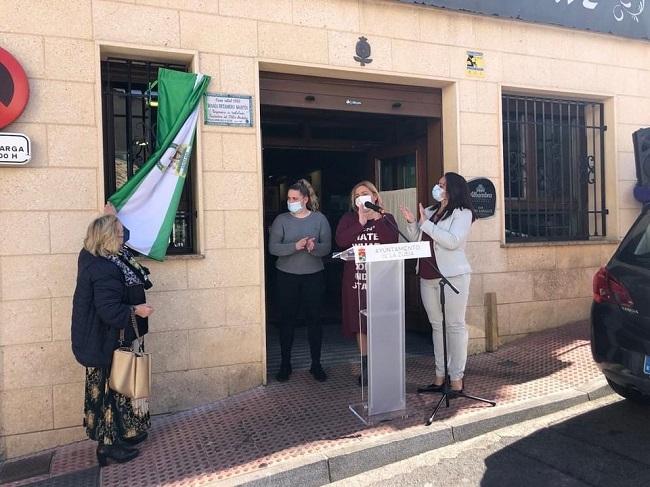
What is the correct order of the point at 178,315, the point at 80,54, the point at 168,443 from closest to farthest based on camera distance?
1. the point at 168,443
2. the point at 80,54
3. the point at 178,315

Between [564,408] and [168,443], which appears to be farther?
[564,408]

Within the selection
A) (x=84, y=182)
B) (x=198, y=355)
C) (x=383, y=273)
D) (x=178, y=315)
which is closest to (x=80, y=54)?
(x=84, y=182)

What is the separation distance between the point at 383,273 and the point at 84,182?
2519 millimetres

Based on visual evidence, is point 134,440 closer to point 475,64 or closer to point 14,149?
point 14,149

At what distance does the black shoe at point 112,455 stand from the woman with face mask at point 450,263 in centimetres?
259

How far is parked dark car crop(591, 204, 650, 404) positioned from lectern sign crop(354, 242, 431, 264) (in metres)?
1.33

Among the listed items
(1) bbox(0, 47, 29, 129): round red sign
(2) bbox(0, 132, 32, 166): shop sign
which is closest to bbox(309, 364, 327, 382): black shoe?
(2) bbox(0, 132, 32, 166): shop sign

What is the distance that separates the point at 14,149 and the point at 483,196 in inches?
177

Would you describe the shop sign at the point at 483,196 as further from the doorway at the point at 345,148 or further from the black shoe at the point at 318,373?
the black shoe at the point at 318,373

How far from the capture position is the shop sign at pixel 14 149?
397 cm

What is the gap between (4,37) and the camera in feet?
13.3

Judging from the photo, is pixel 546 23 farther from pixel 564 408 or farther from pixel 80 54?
pixel 80 54

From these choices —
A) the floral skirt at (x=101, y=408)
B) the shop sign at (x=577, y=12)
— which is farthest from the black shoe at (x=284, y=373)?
the shop sign at (x=577, y=12)

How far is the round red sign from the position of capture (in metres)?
3.96
